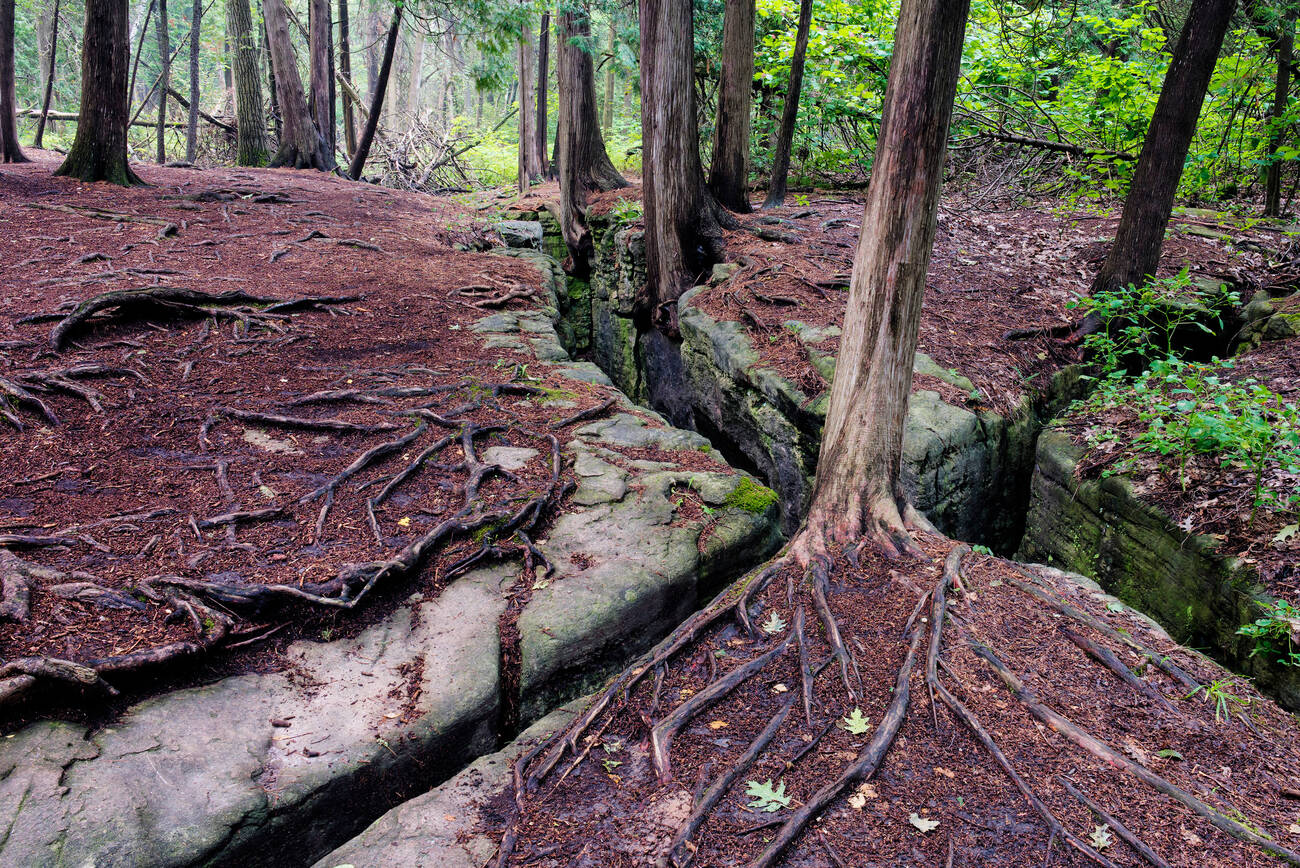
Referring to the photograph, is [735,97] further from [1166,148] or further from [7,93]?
[7,93]

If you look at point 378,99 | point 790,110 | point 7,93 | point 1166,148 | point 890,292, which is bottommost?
point 890,292

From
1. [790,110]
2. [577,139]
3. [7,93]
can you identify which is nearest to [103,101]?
[7,93]

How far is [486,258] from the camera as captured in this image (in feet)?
35.0

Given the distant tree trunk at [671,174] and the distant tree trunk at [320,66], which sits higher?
the distant tree trunk at [320,66]

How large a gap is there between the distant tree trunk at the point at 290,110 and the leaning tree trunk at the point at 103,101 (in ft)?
17.0

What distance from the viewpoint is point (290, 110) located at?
1570cm

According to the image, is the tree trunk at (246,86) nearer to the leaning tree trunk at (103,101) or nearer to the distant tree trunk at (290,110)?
the distant tree trunk at (290,110)

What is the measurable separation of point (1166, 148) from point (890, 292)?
4.78m

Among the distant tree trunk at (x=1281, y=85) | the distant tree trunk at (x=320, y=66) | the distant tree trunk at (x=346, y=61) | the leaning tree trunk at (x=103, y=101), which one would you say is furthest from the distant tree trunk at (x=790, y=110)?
the distant tree trunk at (x=346, y=61)

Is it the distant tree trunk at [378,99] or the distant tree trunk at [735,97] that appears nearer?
the distant tree trunk at [735,97]

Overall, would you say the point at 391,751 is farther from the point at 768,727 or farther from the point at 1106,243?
the point at 1106,243

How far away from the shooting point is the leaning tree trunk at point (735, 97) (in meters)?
9.37

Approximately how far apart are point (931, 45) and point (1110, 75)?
10.3 meters

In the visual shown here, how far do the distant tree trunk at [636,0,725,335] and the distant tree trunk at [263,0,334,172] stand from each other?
1061 cm
